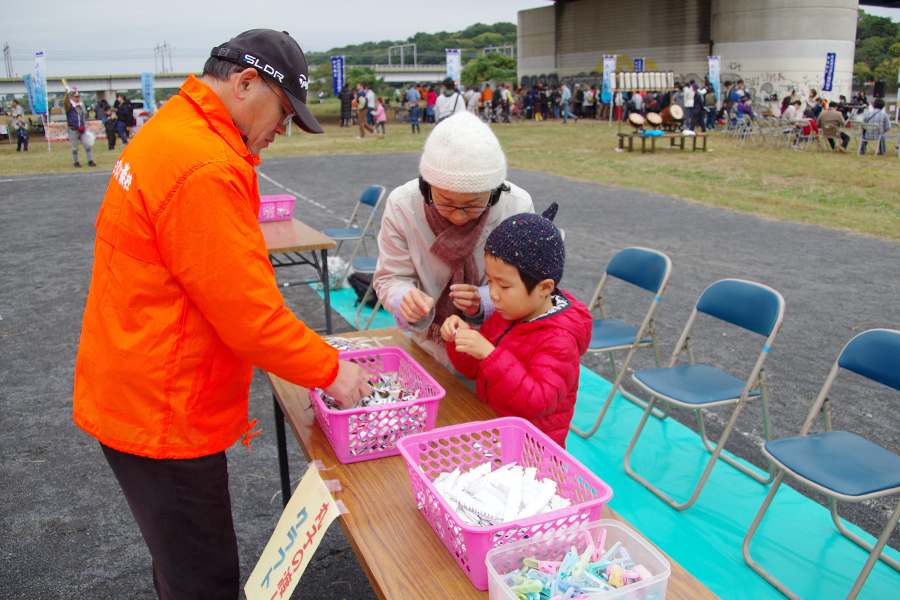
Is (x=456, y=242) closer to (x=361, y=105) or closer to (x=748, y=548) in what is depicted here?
(x=748, y=548)

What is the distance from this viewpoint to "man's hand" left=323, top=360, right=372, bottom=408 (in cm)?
153

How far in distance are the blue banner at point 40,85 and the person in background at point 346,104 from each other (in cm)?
1069

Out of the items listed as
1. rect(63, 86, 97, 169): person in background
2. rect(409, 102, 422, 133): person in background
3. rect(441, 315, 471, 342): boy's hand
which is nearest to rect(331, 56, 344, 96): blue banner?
rect(409, 102, 422, 133): person in background

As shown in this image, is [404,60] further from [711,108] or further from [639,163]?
[639,163]

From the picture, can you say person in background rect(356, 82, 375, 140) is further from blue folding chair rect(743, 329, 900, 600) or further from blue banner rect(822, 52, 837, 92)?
blue banner rect(822, 52, 837, 92)

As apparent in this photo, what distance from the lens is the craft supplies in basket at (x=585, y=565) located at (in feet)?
3.35

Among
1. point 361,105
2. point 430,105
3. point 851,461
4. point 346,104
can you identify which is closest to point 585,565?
point 851,461

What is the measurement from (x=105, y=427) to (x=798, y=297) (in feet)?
19.7

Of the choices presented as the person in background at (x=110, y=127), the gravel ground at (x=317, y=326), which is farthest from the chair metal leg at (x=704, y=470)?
the person in background at (x=110, y=127)

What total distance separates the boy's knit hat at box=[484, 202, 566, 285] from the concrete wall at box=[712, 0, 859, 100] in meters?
32.7

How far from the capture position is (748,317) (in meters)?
3.03

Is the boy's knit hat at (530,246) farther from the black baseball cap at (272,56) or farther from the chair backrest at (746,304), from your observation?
the chair backrest at (746,304)

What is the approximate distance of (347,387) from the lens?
1.54 meters

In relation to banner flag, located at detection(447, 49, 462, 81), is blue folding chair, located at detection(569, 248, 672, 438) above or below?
below
